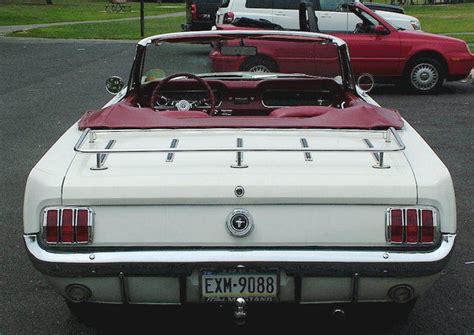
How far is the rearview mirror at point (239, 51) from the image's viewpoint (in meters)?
5.40

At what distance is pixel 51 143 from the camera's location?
887 centimetres

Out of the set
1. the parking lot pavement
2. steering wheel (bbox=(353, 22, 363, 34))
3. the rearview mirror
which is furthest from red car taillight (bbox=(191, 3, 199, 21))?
the rearview mirror

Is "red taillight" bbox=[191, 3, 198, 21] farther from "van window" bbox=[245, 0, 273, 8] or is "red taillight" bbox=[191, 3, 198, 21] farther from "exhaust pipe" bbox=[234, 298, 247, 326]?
"exhaust pipe" bbox=[234, 298, 247, 326]

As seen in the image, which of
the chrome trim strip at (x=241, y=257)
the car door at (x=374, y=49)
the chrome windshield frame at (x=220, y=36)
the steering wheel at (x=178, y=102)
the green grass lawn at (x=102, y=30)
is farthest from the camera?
the green grass lawn at (x=102, y=30)

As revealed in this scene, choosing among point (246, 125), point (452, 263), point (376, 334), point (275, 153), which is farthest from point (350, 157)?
point (452, 263)

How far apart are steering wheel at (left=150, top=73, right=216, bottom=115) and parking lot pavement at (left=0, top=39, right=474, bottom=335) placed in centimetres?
130

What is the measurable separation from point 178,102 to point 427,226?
7.32ft

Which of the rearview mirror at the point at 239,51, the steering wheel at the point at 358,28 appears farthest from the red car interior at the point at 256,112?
the steering wheel at the point at 358,28

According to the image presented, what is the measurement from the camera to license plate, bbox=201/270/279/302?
11.2ft

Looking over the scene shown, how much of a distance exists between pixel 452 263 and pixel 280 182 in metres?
2.19

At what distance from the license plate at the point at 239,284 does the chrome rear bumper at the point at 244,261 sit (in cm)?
6

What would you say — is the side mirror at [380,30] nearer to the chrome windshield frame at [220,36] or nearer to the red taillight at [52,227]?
the chrome windshield frame at [220,36]

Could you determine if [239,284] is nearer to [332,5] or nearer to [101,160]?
[101,160]

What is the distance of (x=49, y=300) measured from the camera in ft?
15.0
